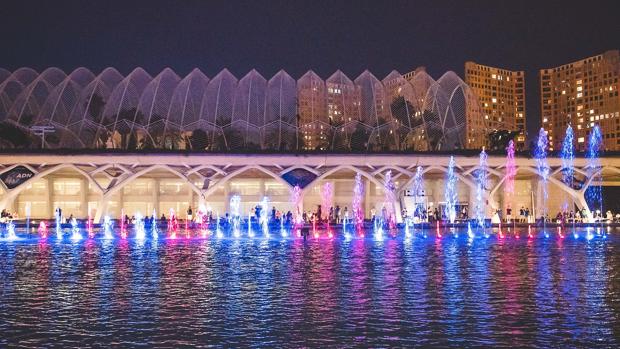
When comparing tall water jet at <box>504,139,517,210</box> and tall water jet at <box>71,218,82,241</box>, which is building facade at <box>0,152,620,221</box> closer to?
tall water jet at <box>504,139,517,210</box>

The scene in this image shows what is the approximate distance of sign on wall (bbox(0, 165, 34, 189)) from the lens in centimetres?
6425

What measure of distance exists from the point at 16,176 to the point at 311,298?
5374cm

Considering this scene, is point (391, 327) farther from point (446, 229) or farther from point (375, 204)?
point (375, 204)

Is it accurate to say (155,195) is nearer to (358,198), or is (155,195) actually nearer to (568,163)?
(358,198)

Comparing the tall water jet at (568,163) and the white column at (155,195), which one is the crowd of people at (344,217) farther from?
the tall water jet at (568,163)

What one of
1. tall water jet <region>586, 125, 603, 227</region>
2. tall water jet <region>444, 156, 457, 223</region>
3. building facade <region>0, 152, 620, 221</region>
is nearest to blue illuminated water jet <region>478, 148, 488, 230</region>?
building facade <region>0, 152, 620, 221</region>

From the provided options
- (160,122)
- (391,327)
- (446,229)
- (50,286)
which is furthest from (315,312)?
(160,122)

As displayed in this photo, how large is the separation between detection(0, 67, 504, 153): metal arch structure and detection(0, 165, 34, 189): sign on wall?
5397 mm

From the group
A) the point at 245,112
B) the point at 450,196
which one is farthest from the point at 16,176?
the point at 450,196

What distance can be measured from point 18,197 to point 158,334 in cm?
6502

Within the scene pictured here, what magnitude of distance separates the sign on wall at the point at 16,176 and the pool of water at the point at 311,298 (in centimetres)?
3638

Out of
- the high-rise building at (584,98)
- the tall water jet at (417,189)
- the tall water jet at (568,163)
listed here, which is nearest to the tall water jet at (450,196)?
the tall water jet at (417,189)

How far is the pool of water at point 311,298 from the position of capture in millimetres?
13305

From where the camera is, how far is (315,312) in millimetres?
15609
